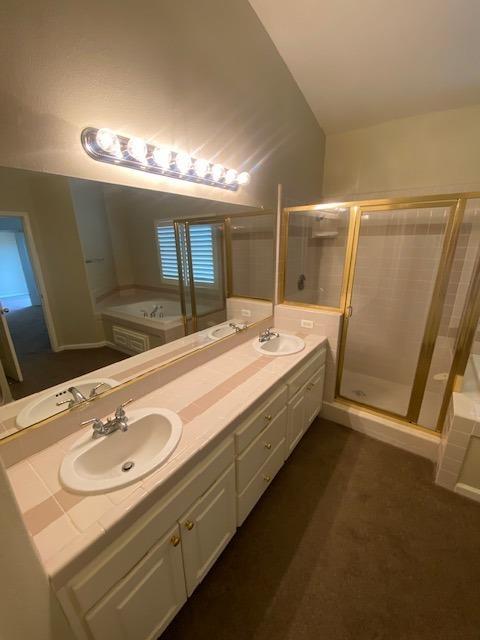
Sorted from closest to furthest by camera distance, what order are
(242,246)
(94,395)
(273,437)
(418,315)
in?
(94,395)
(273,437)
(242,246)
(418,315)

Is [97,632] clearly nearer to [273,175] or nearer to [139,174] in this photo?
[139,174]

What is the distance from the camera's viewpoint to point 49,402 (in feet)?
3.51

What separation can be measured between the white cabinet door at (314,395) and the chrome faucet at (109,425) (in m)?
1.28

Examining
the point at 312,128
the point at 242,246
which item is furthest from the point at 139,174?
the point at 312,128

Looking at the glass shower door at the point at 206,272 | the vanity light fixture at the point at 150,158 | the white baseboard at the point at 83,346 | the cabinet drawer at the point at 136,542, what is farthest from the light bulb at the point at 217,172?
the cabinet drawer at the point at 136,542

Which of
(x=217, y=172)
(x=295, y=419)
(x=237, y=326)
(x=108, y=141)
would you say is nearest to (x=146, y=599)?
(x=295, y=419)

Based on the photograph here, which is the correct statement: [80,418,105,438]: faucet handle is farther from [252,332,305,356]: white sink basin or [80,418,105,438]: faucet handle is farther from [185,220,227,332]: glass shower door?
[252,332,305,356]: white sink basin

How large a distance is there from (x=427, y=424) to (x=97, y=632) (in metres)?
2.28

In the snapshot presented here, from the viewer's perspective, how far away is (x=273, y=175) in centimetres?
210

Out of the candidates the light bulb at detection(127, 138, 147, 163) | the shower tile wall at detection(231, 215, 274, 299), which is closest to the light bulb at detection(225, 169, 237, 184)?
the shower tile wall at detection(231, 215, 274, 299)

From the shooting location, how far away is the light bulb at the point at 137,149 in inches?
44.3

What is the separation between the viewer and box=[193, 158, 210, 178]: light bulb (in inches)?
57.3

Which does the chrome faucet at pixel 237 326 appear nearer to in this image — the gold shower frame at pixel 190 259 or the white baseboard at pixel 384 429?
the gold shower frame at pixel 190 259

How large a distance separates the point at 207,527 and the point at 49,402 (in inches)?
33.1
